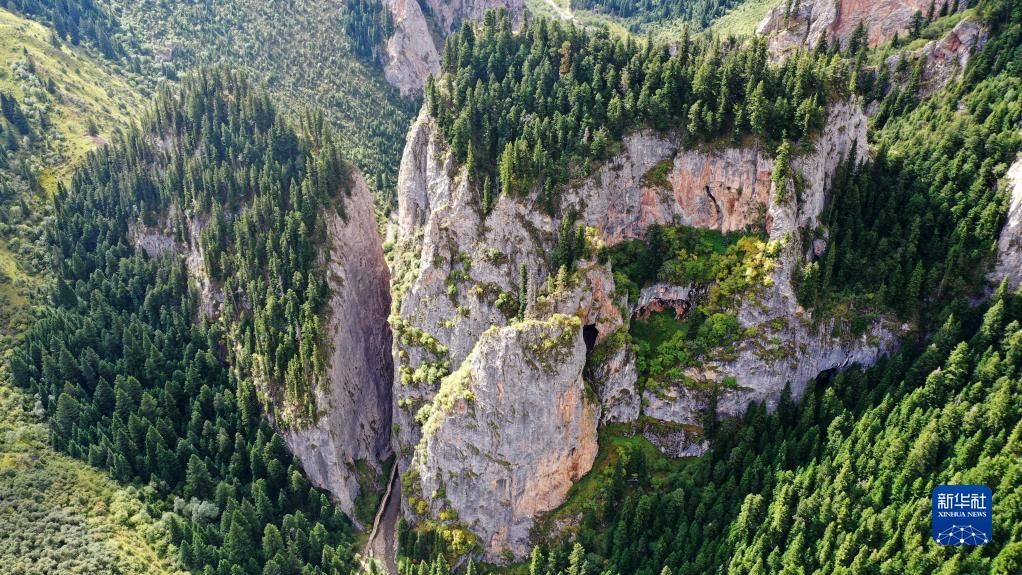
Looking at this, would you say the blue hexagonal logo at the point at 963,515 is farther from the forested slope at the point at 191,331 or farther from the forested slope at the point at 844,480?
the forested slope at the point at 191,331

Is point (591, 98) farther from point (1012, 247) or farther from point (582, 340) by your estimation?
point (1012, 247)

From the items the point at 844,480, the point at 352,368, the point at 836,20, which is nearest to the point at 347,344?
the point at 352,368

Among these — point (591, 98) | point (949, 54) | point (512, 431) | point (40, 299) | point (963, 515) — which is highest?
point (949, 54)

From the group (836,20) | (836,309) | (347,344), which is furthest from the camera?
(836,20)

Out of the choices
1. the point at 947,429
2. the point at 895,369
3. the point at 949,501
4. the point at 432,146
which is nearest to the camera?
the point at 949,501

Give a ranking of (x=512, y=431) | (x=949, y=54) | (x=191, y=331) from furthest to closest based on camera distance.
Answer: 1. (x=191, y=331)
2. (x=949, y=54)
3. (x=512, y=431)

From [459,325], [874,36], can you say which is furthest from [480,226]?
[874,36]

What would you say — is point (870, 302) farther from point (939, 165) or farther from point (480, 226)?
point (480, 226)
